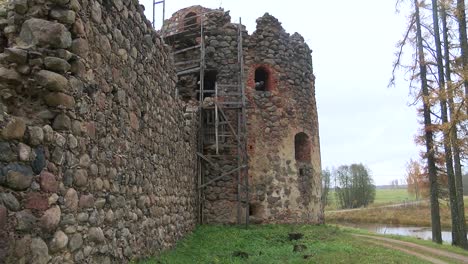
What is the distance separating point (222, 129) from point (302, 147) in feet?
10.9

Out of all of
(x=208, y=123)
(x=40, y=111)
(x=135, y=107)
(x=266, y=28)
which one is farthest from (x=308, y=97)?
(x=40, y=111)

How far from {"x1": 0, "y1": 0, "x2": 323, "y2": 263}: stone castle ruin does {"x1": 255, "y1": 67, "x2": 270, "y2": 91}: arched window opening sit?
273 mm

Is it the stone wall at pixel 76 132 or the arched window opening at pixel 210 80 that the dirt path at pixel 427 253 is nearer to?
the stone wall at pixel 76 132

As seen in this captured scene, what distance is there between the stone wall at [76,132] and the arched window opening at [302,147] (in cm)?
879

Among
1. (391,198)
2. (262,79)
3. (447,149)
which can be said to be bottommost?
(391,198)

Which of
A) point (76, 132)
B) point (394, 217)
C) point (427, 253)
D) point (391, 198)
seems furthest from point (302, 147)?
point (391, 198)

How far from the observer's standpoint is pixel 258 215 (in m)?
14.0

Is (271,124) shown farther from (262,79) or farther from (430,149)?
(430,149)

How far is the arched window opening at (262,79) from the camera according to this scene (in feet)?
50.5

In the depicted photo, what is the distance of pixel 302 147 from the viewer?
620 inches

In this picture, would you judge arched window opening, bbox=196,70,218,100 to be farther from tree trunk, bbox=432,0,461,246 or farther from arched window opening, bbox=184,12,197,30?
tree trunk, bbox=432,0,461,246

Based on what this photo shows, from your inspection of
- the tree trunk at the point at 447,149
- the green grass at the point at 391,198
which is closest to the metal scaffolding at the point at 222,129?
the tree trunk at the point at 447,149

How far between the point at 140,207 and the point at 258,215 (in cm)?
755

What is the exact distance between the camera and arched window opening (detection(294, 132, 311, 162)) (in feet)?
51.2
